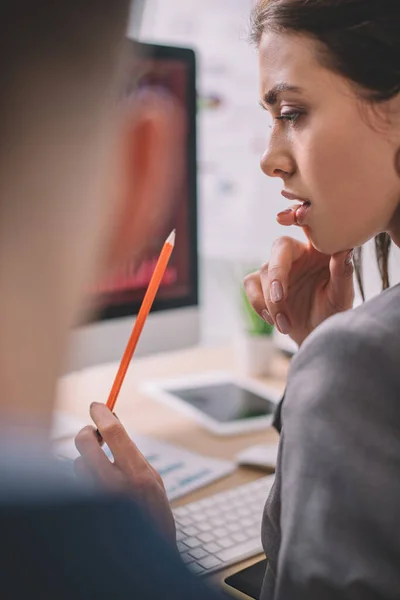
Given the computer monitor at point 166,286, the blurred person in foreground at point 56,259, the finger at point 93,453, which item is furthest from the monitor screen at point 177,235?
the blurred person in foreground at point 56,259

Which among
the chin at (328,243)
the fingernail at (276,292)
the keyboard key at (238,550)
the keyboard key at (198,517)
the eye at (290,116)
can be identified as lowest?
the keyboard key at (238,550)

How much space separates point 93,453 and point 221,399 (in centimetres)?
63

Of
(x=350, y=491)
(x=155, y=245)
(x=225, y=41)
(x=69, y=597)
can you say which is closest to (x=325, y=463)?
(x=350, y=491)

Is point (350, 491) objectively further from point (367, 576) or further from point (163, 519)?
point (163, 519)

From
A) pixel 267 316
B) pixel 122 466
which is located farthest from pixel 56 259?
pixel 267 316

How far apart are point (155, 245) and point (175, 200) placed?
0.26 feet

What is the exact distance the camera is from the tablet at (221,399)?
3.61ft

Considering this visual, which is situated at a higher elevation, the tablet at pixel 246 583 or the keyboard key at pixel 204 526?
the keyboard key at pixel 204 526

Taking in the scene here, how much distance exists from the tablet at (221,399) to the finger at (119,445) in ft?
1.52

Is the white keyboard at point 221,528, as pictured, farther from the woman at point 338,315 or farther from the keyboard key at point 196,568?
the woman at point 338,315

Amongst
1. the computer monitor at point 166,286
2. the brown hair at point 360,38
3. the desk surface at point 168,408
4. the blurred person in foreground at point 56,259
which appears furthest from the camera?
the computer monitor at point 166,286

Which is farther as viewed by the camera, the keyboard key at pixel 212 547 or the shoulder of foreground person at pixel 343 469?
the keyboard key at pixel 212 547

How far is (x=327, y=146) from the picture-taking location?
0.60 metres

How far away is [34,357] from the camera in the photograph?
30 centimetres
